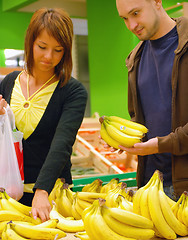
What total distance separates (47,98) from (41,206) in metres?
0.62

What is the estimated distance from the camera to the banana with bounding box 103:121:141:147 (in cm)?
175

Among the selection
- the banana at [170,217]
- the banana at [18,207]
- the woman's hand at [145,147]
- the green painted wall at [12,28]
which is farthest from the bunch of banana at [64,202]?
the green painted wall at [12,28]

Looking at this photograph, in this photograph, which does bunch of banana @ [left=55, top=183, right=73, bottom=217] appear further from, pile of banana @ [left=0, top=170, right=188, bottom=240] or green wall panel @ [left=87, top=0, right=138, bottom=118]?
green wall panel @ [left=87, top=0, right=138, bottom=118]

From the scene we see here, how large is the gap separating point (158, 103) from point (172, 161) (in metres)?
0.31

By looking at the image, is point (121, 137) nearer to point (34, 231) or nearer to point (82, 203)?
point (82, 203)

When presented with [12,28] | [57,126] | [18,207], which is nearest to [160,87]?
[57,126]

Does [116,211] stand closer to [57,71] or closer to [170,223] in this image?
[170,223]

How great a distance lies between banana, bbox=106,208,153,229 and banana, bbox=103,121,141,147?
41 centimetres

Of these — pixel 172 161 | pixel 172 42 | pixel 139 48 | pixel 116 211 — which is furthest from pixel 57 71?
Result: pixel 116 211

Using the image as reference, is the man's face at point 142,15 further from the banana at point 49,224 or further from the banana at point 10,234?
the banana at point 10,234

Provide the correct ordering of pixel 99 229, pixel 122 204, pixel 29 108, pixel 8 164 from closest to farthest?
pixel 99 229, pixel 122 204, pixel 8 164, pixel 29 108

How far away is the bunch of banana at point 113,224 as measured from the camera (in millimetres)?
1351

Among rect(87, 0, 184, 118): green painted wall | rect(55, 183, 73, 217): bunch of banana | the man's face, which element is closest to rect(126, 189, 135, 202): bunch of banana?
rect(55, 183, 73, 217): bunch of banana

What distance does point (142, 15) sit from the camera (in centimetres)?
187
